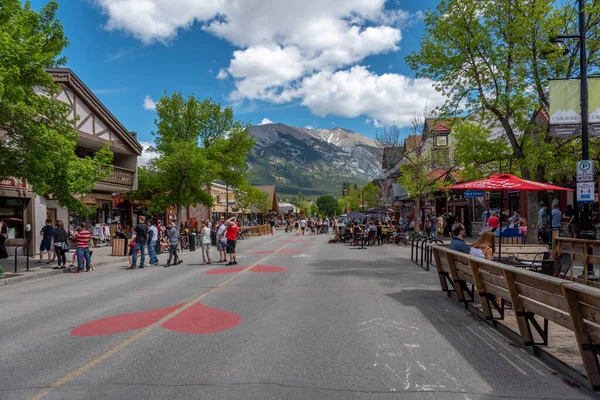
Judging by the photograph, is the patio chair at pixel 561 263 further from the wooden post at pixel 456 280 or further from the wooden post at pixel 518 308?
the wooden post at pixel 518 308

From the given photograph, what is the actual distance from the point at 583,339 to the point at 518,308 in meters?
1.40

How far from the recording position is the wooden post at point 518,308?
5844 mm

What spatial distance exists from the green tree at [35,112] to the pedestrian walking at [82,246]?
54.9 inches

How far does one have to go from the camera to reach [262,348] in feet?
19.8

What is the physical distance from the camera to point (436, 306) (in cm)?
878

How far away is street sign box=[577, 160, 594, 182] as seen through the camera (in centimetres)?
1107

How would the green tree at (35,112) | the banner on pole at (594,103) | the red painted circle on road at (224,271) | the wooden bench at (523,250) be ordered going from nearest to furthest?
the banner on pole at (594,103)
the wooden bench at (523,250)
the green tree at (35,112)
the red painted circle on road at (224,271)

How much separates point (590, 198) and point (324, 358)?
8575mm

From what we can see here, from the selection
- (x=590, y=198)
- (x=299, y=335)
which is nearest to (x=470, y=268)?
(x=299, y=335)

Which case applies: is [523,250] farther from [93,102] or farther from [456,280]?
[93,102]

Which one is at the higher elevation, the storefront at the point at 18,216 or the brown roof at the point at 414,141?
the brown roof at the point at 414,141

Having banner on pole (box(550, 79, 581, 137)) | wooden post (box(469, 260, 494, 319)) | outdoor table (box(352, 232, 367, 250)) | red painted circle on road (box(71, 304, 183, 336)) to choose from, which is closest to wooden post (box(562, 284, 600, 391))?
wooden post (box(469, 260, 494, 319))

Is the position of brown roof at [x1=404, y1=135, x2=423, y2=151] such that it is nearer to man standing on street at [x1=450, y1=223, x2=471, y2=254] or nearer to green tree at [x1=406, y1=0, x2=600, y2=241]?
green tree at [x1=406, y1=0, x2=600, y2=241]

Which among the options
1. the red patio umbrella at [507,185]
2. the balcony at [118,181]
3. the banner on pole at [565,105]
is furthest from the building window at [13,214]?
the banner on pole at [565,105]
